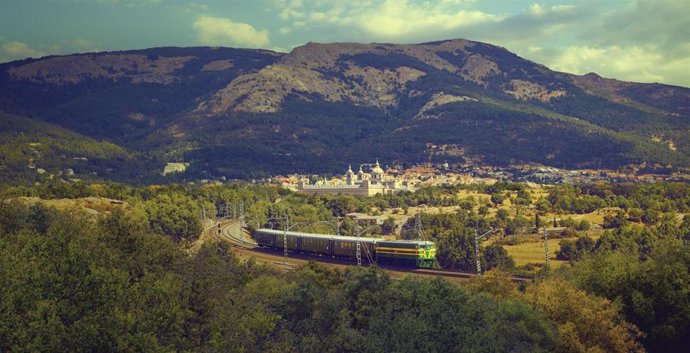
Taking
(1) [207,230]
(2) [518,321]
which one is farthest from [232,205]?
(2) [518,321]

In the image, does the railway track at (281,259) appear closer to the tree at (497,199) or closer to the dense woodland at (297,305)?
the dense woodland at (297,305)

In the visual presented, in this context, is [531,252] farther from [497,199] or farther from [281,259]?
[497,199]

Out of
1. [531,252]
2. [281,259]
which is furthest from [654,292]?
[531,252]

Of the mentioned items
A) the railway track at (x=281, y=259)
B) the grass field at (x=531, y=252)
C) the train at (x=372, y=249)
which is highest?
the train at (x=372, y=249)

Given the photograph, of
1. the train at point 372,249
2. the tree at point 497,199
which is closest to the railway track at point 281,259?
the train at point 372,249

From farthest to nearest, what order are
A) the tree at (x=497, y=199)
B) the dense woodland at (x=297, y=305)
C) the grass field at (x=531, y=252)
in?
the tree at (x=497, y=199) → the grass field at (x=531, y=252) → the dense woodland at (x=297, y=305)

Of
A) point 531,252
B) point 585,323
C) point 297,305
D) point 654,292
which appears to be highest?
point 297,305

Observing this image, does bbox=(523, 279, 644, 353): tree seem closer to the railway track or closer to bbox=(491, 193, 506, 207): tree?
the railway track
